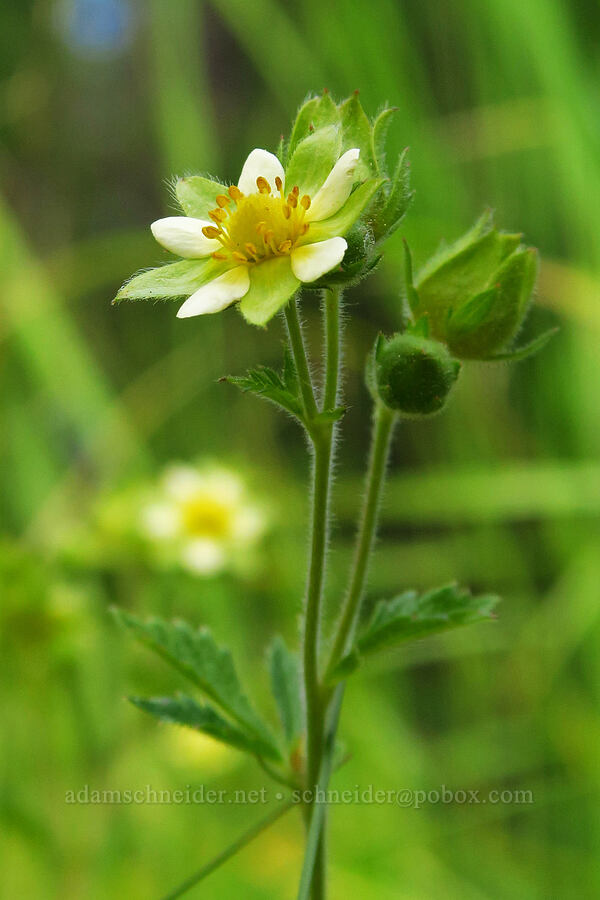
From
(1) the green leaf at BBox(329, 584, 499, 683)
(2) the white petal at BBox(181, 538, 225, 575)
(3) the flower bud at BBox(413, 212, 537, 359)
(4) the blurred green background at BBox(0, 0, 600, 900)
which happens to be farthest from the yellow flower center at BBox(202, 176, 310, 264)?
(2) the white petal at BBox(181, 538, 225, 575)

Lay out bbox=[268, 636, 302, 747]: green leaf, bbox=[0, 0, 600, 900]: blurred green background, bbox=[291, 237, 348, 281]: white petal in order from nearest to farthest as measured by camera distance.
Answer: bbox=[291, 237, 348, 281]: white petal
bbox=[268, 636, 302, 747]: green leaf
bbox=[0, 0, 600, 900]: blurred green background

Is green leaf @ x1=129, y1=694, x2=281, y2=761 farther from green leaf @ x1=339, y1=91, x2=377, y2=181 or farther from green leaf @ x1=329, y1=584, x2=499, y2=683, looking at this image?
green leaf @ x1=339, y1=91, x2=377, y2=181

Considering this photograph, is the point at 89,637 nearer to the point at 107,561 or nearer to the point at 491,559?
the point at 107,561

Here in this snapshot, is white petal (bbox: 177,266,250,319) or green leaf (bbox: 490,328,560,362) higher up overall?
white petal (bbox: 177,266,250,319)

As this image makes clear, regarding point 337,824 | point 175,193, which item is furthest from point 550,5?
point 337,824

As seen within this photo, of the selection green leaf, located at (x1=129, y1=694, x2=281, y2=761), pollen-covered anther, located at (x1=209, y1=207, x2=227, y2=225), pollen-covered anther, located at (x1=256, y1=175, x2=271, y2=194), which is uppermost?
pollen-covered anther, located at (x1=256, y1=175, x2=271, y2=194)

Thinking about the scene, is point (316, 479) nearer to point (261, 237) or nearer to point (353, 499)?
point (261, 237)

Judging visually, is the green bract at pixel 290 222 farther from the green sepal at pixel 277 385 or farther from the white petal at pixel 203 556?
the white petal at pixel 203 556
